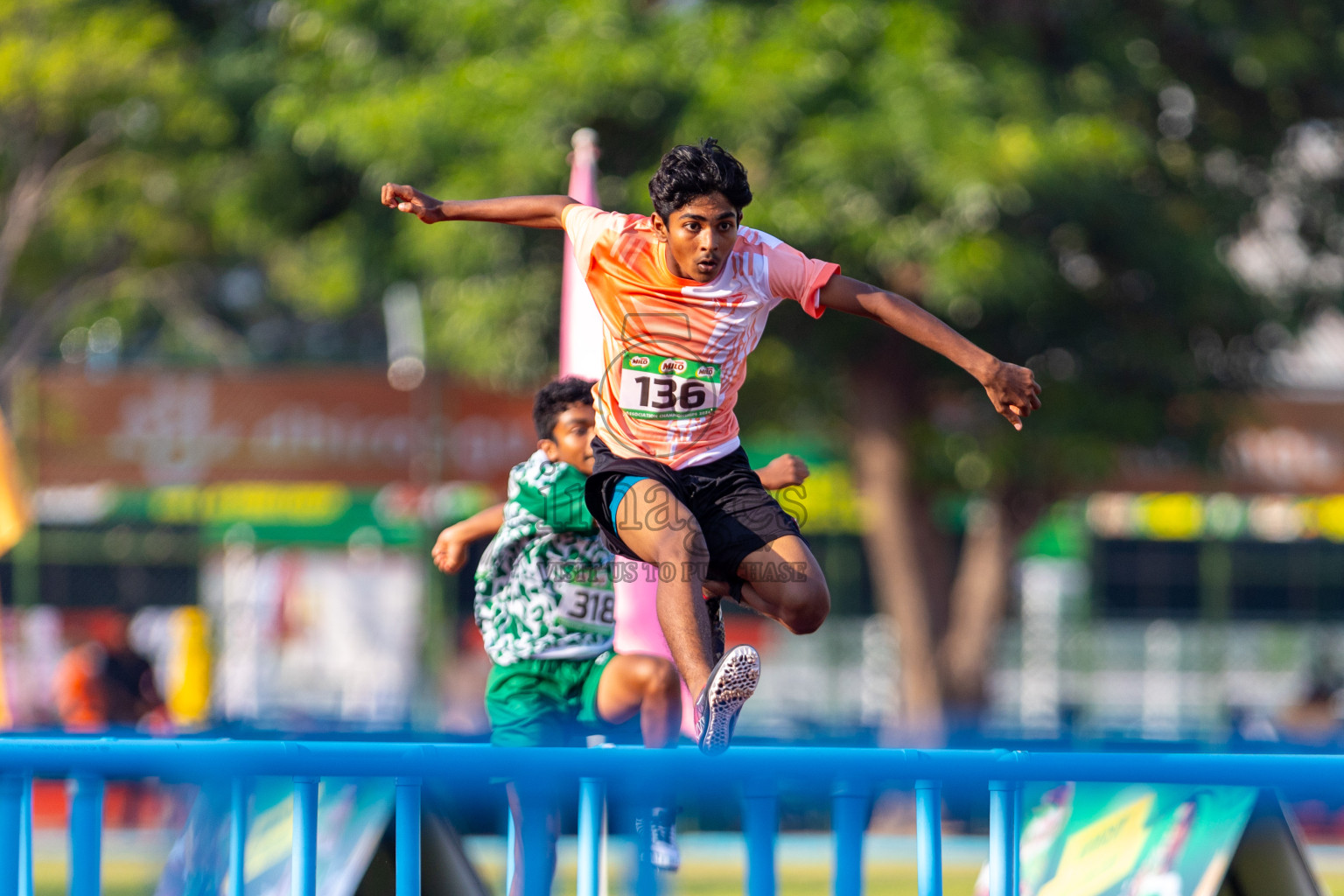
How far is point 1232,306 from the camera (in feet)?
35.7

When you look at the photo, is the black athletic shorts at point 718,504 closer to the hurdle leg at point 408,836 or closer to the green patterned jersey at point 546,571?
the green patterned jersey at point 546,571

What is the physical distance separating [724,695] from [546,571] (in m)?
1.49

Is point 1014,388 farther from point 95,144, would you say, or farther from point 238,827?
point 95,144

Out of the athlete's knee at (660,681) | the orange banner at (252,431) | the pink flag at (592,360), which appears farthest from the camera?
the orange banner at (252,431)

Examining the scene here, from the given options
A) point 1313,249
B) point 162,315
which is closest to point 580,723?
point 1313,249

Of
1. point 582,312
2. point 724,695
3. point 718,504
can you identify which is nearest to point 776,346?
point 582,312

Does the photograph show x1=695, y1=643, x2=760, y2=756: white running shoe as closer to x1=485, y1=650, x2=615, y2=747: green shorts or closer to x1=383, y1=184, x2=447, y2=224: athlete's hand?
x1=485, y1=650, x2=615, y2=747: green shorts

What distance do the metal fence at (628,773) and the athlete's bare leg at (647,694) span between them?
131 cm

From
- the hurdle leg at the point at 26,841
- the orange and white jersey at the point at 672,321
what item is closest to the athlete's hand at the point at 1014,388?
the orange and white jersey at the point at 672,321

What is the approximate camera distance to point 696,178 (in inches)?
155

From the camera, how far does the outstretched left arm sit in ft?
12.5

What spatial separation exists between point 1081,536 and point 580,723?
1263 centimetres

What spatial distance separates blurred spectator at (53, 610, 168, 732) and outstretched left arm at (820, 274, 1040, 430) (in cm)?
944

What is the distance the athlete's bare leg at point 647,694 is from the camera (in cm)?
471
